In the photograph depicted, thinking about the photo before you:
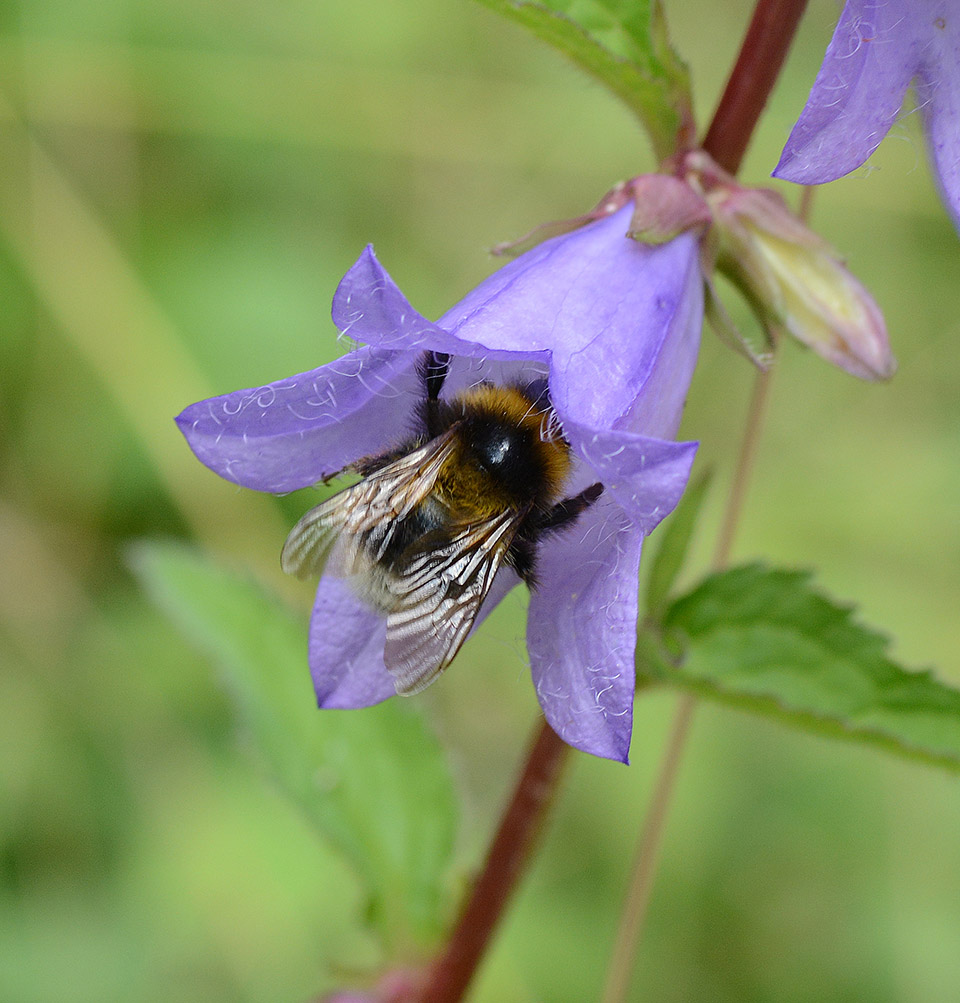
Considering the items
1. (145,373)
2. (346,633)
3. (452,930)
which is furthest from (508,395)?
(145,373)

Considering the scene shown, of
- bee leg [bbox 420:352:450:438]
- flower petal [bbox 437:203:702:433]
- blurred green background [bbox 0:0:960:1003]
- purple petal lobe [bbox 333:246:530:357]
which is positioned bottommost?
blurred green background [bbox 0:0:960:1003]

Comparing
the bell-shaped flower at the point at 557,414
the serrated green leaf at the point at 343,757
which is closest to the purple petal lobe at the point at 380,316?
the bell-shaped flower at the point at 557,414

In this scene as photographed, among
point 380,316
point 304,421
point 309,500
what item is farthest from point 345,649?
point 309,500

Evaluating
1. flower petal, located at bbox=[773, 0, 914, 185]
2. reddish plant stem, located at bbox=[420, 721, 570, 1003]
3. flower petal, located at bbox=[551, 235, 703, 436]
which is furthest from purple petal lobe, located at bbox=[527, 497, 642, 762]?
flower petal, located at bbox=[773, 0, 914, 185]

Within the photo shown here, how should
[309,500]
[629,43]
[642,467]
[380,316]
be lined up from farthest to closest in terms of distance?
[309,500] → [629,43] → [380,316] → [642,467]

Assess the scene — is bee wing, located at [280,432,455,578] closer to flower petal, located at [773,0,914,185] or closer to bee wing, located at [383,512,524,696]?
bee wing, located at [383,512,524,696]

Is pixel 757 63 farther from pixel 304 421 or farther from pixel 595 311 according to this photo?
pixel 304 421

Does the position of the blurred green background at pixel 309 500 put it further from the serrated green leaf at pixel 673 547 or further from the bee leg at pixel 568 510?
the bee leg at pixel 568 510
